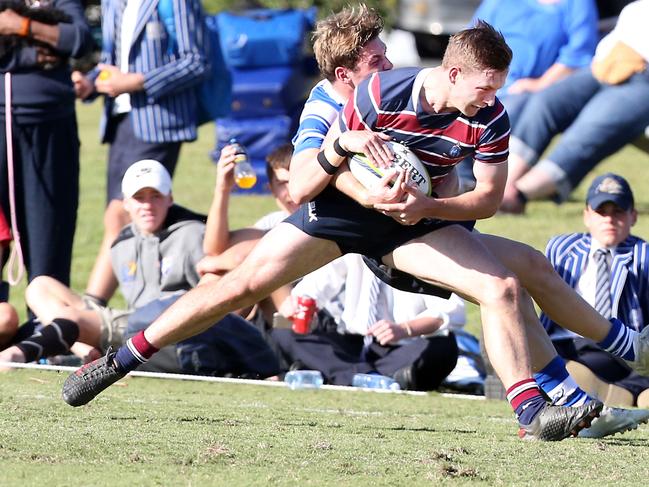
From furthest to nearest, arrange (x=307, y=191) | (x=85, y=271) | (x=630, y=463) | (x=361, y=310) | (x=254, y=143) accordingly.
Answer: (x=254, y=143) → (x=85, y=271) → (x=361, y=310) → (x=307, y=191) → (x=630, y=463)

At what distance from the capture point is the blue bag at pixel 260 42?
15.0m

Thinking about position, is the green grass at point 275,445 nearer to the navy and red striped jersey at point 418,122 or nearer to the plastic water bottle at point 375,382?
the plastic water bottle at point 375,382

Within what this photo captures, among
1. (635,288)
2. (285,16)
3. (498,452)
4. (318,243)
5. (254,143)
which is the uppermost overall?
(318,243)

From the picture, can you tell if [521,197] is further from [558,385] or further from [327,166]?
[327,166]

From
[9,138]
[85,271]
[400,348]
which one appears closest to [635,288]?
[400,348]

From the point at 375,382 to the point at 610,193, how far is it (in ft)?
5.48

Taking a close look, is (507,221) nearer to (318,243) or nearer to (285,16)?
(285,16)

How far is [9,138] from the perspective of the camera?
28.5ft

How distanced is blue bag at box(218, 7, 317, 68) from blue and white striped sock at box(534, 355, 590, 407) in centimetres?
925

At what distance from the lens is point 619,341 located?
6.18m

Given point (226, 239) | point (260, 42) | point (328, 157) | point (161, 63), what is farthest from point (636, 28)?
point (260, 42)

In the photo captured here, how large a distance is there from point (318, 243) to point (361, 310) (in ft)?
8.73

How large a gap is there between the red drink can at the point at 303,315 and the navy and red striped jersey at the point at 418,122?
277cm

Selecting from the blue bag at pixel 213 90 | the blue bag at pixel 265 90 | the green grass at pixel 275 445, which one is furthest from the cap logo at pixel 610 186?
the blue bag at pixel 265 90
